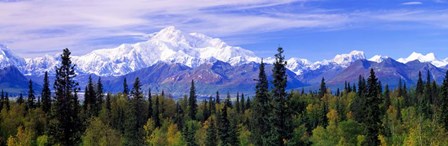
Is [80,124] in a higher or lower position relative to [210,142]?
higher

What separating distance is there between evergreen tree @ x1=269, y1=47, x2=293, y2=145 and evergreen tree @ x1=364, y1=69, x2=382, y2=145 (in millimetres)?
30295

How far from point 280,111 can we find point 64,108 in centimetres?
2344

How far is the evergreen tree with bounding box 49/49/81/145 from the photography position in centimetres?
5931

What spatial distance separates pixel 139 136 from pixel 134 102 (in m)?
42.6

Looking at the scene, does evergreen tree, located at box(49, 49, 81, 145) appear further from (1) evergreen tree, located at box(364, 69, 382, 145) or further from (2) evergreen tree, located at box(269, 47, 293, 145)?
(1) evergreen tree, located at box(364, 69, 382, 145)

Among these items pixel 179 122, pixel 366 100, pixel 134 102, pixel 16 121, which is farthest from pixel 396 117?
pixel 16 121

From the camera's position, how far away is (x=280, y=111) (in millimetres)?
53375

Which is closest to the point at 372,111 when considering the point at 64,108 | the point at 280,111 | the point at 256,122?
the point at 256,122

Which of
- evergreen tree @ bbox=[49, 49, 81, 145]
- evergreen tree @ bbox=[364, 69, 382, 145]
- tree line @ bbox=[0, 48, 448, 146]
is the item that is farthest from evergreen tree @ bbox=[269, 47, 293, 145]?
evergreen tree @ bbox=[364, 69, 382, 145]

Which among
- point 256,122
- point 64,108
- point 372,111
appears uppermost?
point 64,108

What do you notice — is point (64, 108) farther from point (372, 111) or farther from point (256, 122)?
point (372, 111)

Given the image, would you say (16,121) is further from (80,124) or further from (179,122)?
(80,124)

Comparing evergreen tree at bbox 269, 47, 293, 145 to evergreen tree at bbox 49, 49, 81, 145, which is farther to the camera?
evergreen tree at bbox 49, 49, 81, 145

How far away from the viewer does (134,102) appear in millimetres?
143625
